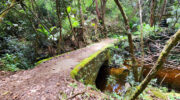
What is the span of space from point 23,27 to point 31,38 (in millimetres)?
712

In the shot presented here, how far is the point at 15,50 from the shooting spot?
14.0 ft

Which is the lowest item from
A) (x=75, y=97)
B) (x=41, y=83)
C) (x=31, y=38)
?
(x=75, y=97)

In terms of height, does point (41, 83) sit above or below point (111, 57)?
above

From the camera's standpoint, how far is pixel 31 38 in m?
4.74

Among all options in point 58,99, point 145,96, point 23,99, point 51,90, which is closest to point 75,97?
point 58,99

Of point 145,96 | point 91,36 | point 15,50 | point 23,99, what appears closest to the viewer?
point 23,99

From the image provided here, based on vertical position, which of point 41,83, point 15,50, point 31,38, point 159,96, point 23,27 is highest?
point 23,27

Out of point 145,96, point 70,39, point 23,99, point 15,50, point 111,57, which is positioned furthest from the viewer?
point 70,39

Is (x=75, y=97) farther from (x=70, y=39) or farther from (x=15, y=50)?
(x=70, y=39)

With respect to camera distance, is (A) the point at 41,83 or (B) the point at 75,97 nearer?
(B) the point at 75,97

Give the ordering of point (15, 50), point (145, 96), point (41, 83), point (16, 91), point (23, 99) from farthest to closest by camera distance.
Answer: point (15, 50) → point (145, 96) → point (41, 83) → point (16, 91) → point (23, 99)

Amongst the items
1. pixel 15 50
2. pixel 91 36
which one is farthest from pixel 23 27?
pixel 91 36

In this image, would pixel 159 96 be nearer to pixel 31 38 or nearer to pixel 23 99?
pixel 23 99

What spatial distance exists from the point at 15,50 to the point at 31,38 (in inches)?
35.5
